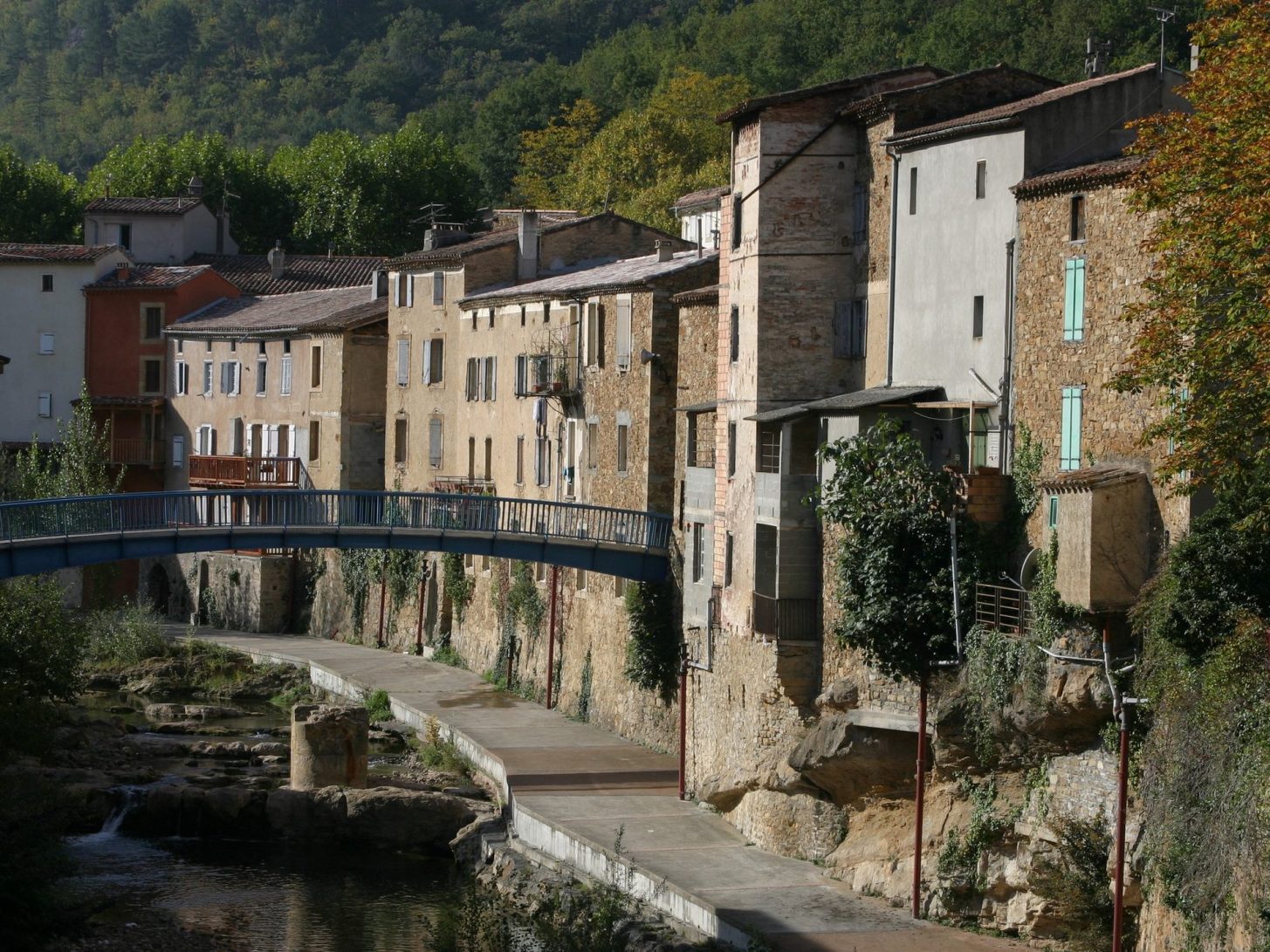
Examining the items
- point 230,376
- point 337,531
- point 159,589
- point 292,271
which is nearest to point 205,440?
point 230,376

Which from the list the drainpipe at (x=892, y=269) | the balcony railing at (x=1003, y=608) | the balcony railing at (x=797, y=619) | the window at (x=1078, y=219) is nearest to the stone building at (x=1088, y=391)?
the window at (x=1078, y=219)

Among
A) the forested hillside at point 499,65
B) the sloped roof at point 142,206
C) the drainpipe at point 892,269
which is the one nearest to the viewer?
the drainpipe at point 892,269

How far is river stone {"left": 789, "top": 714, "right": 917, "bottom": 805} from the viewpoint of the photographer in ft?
109

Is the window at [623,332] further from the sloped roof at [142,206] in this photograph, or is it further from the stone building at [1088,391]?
the sloped roof at [142,206]

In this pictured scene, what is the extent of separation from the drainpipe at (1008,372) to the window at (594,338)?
61.2 ft

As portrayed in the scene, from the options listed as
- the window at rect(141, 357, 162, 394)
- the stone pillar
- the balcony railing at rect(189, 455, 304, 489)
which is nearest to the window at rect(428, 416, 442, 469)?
the balcony railing at rect(189, 455, 304, 489)

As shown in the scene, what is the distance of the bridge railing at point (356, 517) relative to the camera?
41.5 m

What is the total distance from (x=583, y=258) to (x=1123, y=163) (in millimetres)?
32050

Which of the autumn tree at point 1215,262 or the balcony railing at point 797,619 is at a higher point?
the autumn tree at point 1215,262

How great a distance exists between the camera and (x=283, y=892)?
37.6m

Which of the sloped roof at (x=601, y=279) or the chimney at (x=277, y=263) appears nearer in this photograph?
the sloped roof at (x=601, y=279)

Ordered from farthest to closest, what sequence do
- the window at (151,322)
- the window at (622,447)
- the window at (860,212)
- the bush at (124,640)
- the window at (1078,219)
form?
the window at (151,322) → the bush at (124,640) → the window at (622,447) → the window at (860,212) → the window at (1078,219)

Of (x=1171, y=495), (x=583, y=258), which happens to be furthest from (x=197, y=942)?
(x=583, y=258)

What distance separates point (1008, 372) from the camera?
31.7m
